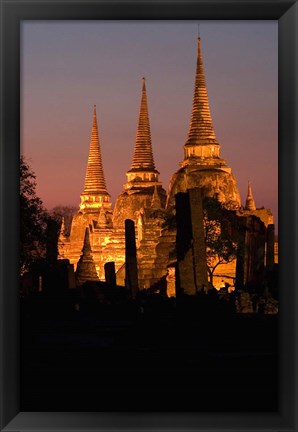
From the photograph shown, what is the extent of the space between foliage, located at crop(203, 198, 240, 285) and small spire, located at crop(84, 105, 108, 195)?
32994 millimetres

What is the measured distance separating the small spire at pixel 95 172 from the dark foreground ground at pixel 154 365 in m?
57.7

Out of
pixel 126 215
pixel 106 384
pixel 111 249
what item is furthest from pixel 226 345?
pixel 126 215

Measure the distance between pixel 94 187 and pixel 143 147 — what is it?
4.29 m

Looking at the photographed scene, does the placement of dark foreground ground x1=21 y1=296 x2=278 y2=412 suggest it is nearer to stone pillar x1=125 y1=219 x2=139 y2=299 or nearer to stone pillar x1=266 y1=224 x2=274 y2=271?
stone pillar x1=125 y1=219 x2=139 y2=299

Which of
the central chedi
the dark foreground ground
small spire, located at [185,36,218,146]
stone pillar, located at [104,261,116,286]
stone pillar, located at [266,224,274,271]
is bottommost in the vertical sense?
the dark foreground ground

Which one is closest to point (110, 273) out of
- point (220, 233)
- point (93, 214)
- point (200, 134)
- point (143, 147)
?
point (220, 233)

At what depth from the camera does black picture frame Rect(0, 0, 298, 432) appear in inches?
A: 384

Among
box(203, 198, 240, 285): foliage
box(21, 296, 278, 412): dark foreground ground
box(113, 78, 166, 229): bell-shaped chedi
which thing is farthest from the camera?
box(113, 78, 166, 229): bell-shaped chedi

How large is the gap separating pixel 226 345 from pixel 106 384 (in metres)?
3.15

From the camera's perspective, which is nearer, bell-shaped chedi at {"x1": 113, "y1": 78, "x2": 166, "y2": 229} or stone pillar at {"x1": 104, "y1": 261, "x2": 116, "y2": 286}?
stone pillar at {"x1": 104, "y1": 261, "x2": 116, "y2": 286}

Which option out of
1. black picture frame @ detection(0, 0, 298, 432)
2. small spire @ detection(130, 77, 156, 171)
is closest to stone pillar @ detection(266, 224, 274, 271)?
black picture frame @ detection(0, 0, 298, 432)

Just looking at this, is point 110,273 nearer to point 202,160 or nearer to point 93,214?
point 202,160
